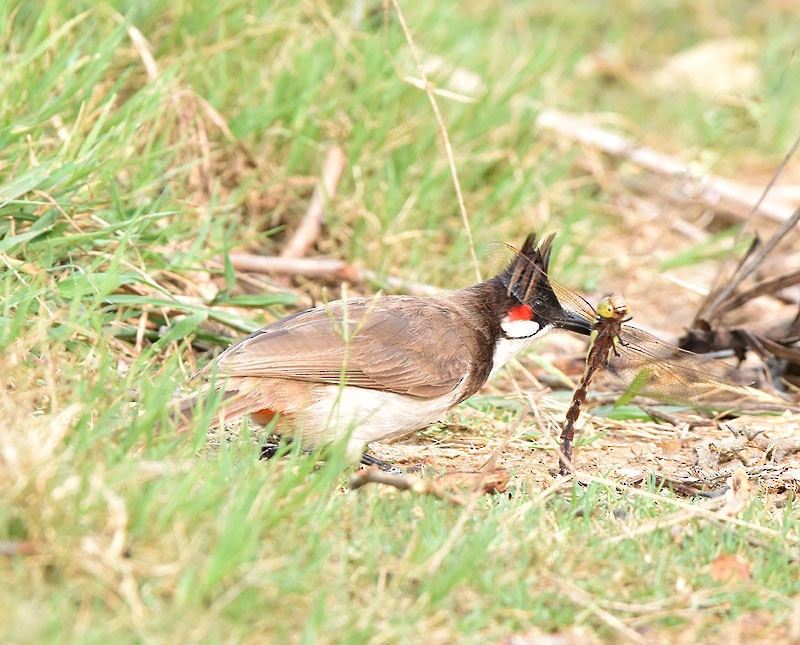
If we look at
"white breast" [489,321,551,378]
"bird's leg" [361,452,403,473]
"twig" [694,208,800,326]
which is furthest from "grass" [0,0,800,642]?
"twig" [694,208,800,326]

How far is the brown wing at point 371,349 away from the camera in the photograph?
3982mm

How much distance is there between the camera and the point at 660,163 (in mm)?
7363

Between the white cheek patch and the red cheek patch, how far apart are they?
12mm

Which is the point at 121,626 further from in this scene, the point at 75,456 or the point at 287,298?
the point at 287,298

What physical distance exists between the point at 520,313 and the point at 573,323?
0.72 feet

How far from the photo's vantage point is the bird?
396cm

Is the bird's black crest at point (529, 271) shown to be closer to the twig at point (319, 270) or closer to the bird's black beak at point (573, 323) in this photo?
the bird's black beak at point (573, 323)

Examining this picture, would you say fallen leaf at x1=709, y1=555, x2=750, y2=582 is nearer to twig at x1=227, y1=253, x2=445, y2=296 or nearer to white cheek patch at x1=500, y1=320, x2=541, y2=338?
white cheek patch at x1=500, y1=320, x2=541, y2=338

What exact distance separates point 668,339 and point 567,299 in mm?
1195

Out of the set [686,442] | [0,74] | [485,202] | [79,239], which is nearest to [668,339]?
[686,442]

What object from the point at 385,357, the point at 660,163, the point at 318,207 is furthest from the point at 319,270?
the point at 660,163

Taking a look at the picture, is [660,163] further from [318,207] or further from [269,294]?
[269,294]

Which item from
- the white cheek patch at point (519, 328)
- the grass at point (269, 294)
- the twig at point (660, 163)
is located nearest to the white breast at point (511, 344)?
the white cheek patch at point (519, 328)

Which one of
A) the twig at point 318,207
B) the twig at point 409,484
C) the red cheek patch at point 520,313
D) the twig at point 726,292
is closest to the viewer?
the twig at point 409,484
